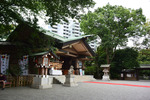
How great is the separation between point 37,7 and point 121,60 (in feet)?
62.3

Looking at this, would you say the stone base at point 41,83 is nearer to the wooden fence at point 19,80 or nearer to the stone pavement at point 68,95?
the stone pavement at point 68,95

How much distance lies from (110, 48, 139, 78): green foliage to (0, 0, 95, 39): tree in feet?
54.8

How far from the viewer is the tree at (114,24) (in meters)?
19.3

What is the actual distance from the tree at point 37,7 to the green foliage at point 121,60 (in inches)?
657

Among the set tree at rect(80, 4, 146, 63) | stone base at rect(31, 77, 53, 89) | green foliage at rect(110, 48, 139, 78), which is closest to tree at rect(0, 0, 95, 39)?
stone base at rect(31, 77, 53, 89)

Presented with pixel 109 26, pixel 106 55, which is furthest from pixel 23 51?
pixel 106 55

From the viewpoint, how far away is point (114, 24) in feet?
66.5

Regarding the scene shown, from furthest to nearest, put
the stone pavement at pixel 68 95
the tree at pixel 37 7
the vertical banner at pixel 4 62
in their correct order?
1. the vertical banner at pixel 4 62
2. the tree at pixel 37 7
3. the stone pavement at pixel 68 95

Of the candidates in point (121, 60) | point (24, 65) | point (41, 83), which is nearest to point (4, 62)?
point (24, 65)

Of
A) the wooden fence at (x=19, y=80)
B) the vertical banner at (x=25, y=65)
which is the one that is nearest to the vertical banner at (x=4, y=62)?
the vertical banner at (x=25, y=65)

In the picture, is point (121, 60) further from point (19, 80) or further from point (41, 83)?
point (19, 80)

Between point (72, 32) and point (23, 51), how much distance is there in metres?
54.4

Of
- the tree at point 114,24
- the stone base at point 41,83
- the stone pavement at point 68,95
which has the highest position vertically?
the tree at point 114,24

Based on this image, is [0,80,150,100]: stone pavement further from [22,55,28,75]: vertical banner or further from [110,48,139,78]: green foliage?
[110,48,139,78]: green foliage
